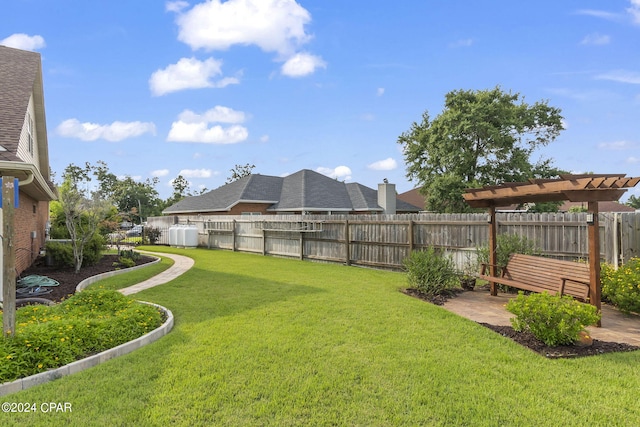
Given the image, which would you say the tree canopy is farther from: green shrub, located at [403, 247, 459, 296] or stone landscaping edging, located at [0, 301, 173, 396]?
stone landscaping edging, located at [0, 301, 173, 396]

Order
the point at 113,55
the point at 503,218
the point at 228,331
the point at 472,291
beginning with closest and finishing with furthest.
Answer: the point at 228,331
the point at 472,291
the point at 503,218
the point at 113,55

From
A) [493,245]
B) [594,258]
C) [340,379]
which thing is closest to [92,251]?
[340,379]

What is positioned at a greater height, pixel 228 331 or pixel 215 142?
pixel 215 142

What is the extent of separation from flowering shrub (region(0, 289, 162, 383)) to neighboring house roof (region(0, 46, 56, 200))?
3.08m

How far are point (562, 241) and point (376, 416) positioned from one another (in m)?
7.87

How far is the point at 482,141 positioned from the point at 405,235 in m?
19.2

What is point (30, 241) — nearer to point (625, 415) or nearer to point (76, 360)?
point (76, 360)

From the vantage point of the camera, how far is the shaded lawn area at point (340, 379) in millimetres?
2998

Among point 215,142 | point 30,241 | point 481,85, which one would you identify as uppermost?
point 481,85

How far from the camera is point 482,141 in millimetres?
26562

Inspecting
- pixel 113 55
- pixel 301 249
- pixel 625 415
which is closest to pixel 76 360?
pixel 625 415

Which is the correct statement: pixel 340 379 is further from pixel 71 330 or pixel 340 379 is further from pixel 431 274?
pixel 431 274

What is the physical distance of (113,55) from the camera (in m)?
12.3

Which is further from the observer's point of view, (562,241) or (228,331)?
(562,241)
